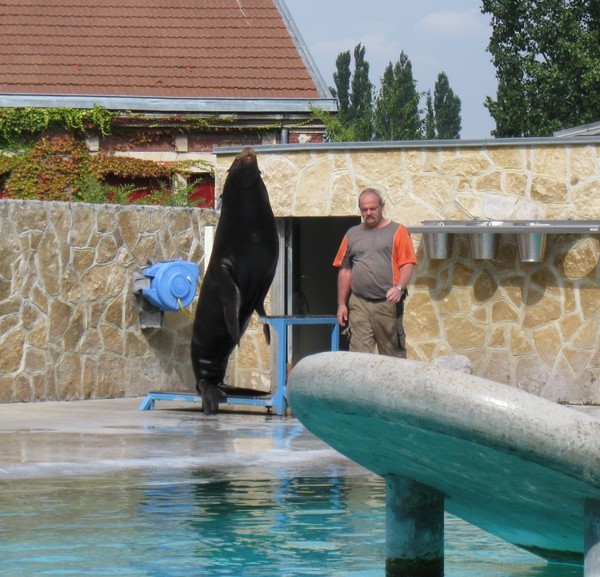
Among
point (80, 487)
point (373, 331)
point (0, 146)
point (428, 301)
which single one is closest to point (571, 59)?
point (0, 146)

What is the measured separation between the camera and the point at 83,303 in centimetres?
1327

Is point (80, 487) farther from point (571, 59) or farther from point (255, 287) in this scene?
point (571, 59)

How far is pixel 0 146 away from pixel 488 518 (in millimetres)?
16864

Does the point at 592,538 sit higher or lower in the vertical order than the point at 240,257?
lower

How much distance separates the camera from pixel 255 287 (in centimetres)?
1152

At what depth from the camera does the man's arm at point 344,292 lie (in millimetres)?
10672

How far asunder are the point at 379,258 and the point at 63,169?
11027mm

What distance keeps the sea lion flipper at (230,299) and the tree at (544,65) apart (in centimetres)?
2419

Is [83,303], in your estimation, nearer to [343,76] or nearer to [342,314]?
[342,314]

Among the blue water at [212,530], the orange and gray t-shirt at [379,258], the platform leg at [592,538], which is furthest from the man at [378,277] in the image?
the platform leg at [592,538]

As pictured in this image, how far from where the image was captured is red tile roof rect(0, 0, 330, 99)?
71.1 feet

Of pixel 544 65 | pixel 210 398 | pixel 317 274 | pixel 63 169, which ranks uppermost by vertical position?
pixel 544 65

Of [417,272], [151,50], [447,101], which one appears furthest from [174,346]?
[447,101]

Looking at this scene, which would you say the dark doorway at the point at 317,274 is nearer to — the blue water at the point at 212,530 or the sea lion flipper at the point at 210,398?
the sea lion flipper at the point at 210,398
